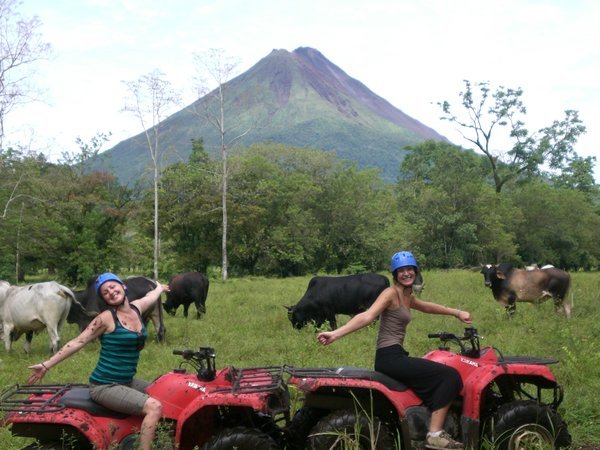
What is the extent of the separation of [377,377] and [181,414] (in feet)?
5.15

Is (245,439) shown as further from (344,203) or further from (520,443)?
(344,203)

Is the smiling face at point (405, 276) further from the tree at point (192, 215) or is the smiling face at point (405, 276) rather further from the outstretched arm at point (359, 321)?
the tree at point (192, 215)

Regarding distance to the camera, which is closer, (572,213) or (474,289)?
(474,289)

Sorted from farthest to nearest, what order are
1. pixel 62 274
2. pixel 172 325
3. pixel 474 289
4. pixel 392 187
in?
pixel 392 187 < pixel 62 274 < pixel 474 289 < pixel 172 325

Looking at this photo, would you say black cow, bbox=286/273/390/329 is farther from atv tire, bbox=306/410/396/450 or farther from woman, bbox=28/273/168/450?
atv tire, bbox=306/410/396/450

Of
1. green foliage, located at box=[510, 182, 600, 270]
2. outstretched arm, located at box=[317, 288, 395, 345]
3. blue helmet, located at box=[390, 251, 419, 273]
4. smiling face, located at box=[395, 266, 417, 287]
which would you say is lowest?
green foliage, located at box=[510, 182, 600, 270]

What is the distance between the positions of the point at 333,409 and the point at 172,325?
10.8 meters

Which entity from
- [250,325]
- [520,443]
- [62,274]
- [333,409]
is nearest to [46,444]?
[333,409]

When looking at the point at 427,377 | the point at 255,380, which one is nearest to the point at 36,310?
the point at 255,380

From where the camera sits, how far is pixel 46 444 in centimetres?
477

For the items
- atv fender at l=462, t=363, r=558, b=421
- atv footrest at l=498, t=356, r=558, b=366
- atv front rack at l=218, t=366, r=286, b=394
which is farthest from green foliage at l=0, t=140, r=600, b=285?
atv fender at l=462, t=363, r=558, b=421

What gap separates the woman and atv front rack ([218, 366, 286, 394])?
60 cm

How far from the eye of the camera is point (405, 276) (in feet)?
16.7

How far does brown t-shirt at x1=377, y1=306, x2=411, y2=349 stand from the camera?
508cm
